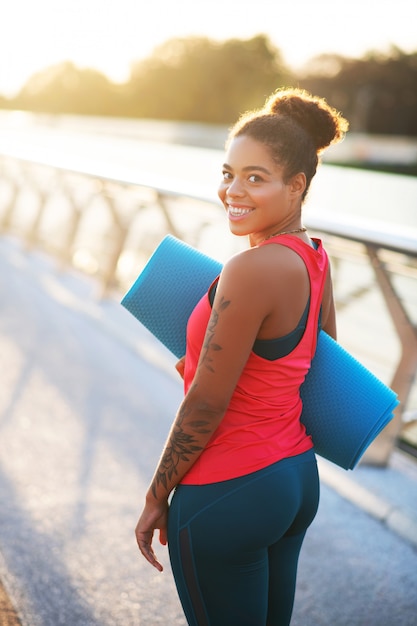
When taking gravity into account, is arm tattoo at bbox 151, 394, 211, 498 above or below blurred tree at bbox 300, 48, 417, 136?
below

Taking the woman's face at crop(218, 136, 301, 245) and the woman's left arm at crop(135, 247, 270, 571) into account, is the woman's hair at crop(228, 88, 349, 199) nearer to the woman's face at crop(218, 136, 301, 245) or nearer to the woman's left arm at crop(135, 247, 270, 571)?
the woman's face at crop(218, 136, 301, 245)

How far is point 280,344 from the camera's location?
1519mm

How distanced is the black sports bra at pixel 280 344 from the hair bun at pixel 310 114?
443 millimetres

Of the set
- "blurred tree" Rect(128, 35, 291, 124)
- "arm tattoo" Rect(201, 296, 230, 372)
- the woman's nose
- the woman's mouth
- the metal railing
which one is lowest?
A: the metal railing

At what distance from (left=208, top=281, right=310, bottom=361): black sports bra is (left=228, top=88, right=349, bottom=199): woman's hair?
35 cm

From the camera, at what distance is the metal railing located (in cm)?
365

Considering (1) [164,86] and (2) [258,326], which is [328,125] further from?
(1) [164,86]

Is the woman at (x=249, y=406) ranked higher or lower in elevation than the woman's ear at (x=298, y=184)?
lower

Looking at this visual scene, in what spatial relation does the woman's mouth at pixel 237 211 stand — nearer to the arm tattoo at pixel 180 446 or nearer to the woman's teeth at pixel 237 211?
the woman's teeth at pixel 237 211

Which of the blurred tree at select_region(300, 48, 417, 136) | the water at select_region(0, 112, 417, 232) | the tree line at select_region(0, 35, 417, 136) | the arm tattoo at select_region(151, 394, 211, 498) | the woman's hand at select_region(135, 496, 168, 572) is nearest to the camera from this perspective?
the arm tattoo at select_region(151, 394, 211, 498)

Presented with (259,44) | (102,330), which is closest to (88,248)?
(102,330)

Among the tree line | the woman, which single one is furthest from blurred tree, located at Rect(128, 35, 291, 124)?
the woman

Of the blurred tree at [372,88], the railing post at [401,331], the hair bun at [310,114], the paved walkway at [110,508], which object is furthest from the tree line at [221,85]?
the hair bun at [310,114]

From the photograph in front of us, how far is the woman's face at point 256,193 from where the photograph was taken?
156 centimetres
